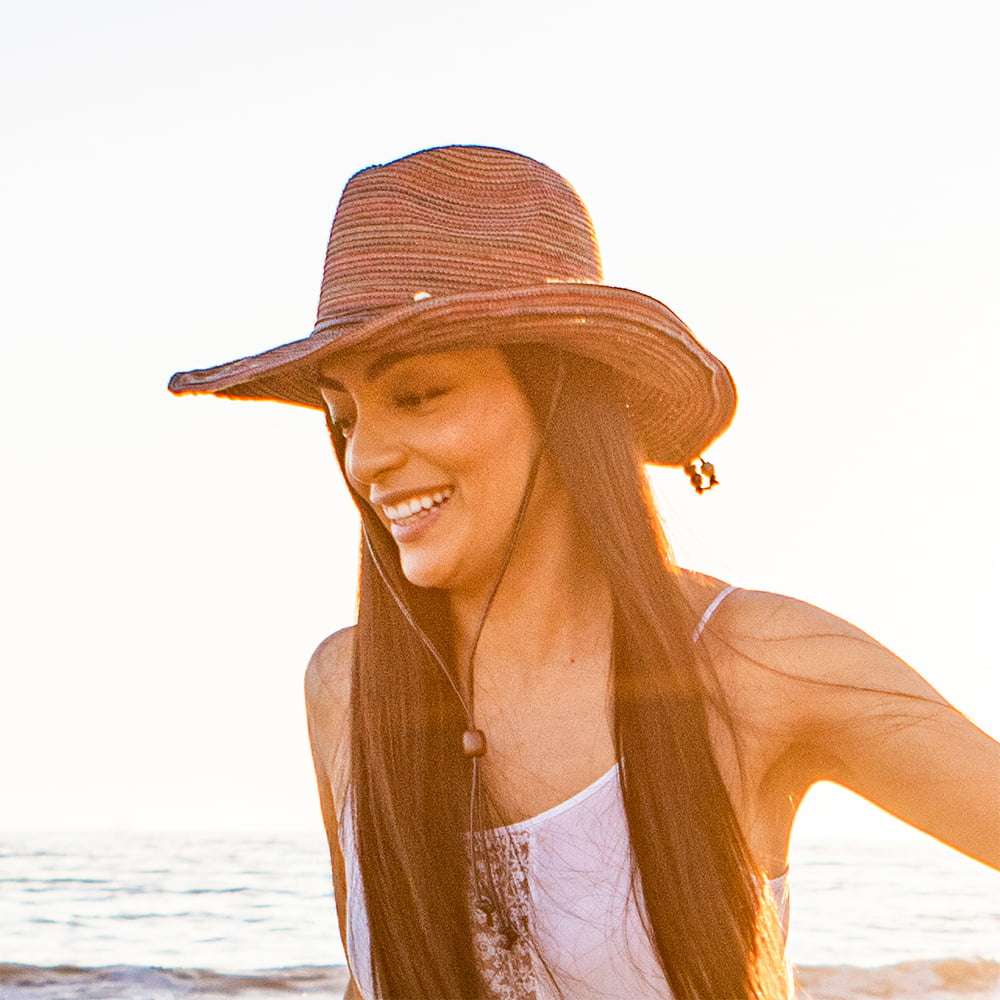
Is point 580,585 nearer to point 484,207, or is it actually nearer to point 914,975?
point 484,207

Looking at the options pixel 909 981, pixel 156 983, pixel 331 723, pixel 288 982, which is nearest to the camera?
pixel 331 723

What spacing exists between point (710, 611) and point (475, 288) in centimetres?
71

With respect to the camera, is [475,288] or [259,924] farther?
[259,924]

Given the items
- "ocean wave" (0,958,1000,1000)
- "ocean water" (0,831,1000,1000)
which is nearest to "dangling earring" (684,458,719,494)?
"ocean water" (0,831,1000,1000)

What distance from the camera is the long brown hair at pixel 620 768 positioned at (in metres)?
2.30

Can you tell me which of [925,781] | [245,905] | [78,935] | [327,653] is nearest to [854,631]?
[925,781]

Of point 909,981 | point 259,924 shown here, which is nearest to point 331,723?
point 909,981

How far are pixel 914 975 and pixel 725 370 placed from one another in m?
7.65

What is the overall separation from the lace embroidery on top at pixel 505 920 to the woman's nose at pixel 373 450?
2.24 feet

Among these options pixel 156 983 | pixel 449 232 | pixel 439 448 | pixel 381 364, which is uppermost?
pixel 449 232

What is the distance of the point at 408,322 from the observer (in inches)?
90.5

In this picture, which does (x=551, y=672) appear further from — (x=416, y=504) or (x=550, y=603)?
(x=416, y=504)

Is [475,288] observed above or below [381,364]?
above

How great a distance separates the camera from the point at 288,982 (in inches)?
342
